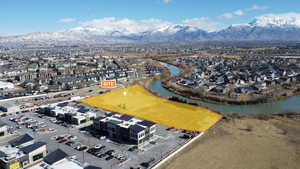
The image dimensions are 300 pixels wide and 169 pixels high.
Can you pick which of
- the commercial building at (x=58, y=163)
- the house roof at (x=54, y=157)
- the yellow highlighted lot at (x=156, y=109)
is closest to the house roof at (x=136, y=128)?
the yellow highlighted lot at (x=156, y=109)

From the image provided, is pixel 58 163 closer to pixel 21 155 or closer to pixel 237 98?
pixel 21 155

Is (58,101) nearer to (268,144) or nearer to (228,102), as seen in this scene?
(228,102)

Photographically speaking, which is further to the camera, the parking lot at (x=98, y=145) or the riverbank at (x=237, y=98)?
the riverbank at (x=237, y=98)

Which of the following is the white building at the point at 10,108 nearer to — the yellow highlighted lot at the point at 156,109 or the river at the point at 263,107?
the yellow highlighted lot at the point at 156,109

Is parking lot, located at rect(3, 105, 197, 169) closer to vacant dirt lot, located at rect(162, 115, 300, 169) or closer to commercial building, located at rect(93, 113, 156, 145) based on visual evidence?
commercial building, located at rect(93, 113, 156, 145)

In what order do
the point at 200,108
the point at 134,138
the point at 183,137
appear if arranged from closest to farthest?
the point at 134,138
the point at 183,137
the point at 200,108

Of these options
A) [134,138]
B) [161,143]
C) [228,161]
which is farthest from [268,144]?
[134,138]
